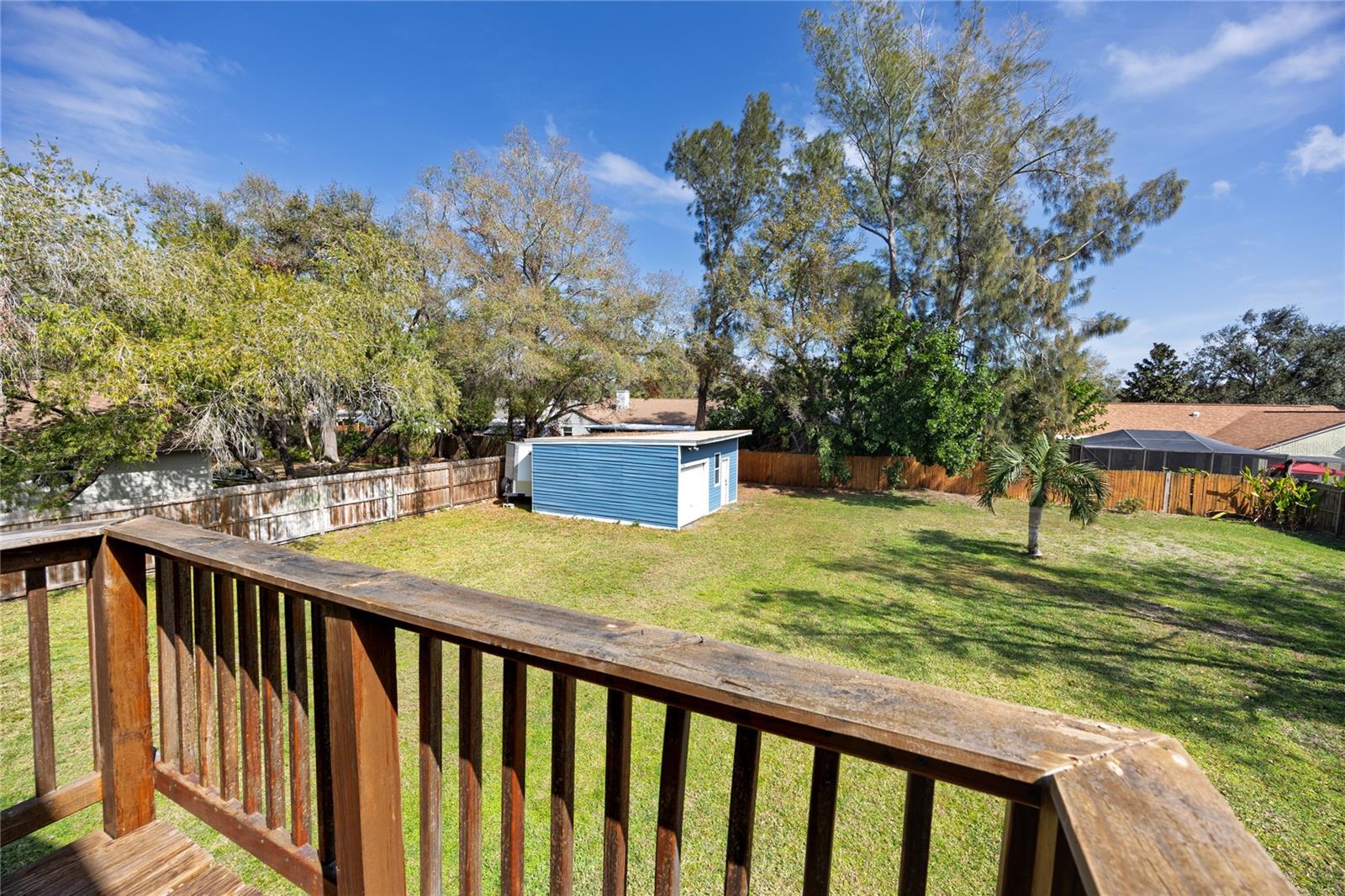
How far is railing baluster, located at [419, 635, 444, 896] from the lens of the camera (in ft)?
3.75

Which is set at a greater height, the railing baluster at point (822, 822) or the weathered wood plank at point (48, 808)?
the railing baluster at point (822, 822)

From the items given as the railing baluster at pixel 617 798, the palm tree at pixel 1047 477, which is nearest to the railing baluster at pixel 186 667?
the railing baluster at pixel 617 798

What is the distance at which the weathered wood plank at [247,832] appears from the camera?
1348mm

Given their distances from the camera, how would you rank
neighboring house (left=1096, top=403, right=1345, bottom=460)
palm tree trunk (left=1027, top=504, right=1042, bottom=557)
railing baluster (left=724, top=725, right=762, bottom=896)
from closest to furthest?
railing baluster (left=724, top=725, right=762, bottom=896), palm tree trunk (left=1027, top=504, right=1042, bottom=557), neighboring house (left=1096, top=403, right=1345, bottom=460)

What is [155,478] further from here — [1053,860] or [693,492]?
[1053,860]

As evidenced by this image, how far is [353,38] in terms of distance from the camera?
7469mm

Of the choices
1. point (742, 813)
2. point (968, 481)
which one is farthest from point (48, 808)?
point (968, 481)

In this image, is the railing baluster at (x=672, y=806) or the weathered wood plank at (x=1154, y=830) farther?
the railing baluster at (x=672, y=806)

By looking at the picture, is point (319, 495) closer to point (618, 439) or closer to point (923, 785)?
point (618, 439)

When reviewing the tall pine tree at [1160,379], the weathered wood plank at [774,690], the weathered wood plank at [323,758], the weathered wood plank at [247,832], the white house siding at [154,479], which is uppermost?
the tall pine tree at [1160,379]

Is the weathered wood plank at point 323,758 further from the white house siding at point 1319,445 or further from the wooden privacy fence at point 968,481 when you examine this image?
the white house siding at point 1319,445

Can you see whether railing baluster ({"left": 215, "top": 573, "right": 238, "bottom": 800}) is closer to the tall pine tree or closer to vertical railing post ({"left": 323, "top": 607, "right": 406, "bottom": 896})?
vertical railing post ({"left": 323, "top": 607, "right": 406, "bottom": 896})

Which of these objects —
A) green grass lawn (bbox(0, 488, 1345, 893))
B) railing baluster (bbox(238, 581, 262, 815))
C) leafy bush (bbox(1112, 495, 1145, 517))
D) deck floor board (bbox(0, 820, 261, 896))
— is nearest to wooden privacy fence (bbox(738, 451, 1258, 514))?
leafy bush (bbox(1112, 495, 1145, 517))

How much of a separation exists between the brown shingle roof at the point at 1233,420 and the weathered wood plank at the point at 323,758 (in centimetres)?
2277
